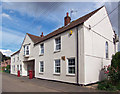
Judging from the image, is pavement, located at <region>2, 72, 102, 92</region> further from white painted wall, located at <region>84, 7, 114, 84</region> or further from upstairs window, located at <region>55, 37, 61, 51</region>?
upstairs window, located at <region>55, 37, 61, 51</region>

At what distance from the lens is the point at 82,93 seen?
734cm

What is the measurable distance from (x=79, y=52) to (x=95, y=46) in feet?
8.04

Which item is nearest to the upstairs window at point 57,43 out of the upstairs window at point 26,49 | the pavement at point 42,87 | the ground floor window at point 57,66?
the ground floor window at point 57,66

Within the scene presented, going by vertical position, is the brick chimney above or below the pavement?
above

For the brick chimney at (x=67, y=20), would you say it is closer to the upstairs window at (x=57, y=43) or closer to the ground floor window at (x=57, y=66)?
the upstairs window at (x=57, y=43)

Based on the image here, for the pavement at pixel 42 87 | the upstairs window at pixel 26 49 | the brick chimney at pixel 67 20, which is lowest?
the pavement at pixel 42 87

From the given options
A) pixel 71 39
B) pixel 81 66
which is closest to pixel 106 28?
pixel 71 39

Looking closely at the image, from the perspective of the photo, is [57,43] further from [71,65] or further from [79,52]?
[79,52]

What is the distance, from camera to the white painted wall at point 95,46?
10291 mm

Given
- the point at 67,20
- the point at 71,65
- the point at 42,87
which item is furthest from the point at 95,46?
the point at 67,20

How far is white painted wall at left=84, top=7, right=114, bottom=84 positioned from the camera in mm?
10291

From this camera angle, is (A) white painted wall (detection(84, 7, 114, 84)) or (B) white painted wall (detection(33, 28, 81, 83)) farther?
(B) white painted wall (detection(33, 28, 81, 83))

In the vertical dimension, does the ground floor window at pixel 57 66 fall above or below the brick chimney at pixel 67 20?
below

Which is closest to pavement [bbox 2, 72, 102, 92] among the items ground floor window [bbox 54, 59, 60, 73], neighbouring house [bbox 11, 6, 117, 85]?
neighbouring house [bbox 11, 6, 117, 85]
